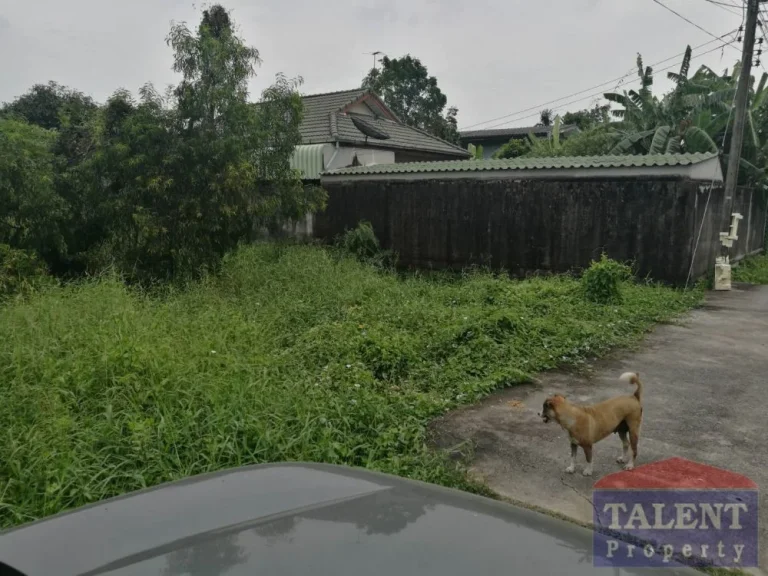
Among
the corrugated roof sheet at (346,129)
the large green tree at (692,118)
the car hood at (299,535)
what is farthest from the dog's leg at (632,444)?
the corrugated roof sheet at (346,129)

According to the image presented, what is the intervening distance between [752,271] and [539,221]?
5.01 m

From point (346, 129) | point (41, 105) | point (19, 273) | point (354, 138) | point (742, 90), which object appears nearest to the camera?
point (19, 273)

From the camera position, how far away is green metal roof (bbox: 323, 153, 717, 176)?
9172mm

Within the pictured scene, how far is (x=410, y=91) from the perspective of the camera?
32188 millimetres

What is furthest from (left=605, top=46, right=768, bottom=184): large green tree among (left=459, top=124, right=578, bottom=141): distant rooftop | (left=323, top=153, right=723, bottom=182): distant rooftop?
(left=459, top=124, right=578, bottom=141): distant rooftop

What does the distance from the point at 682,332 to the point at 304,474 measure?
633cm

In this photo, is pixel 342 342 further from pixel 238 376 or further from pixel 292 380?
pixel 238 376

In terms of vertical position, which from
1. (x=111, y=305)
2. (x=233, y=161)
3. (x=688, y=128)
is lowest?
(x=111, y=305)

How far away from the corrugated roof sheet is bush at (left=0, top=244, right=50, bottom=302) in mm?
7772

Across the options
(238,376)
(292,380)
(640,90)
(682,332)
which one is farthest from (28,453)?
(640,90)

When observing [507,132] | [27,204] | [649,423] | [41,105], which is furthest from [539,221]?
[41,105]

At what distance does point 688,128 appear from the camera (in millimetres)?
12547

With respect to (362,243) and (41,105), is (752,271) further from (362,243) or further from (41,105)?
(41,105)

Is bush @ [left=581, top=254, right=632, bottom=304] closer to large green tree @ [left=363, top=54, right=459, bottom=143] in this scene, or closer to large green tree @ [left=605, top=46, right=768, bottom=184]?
large green tree @ [left=605, top=46, right=768, bottom=184]
